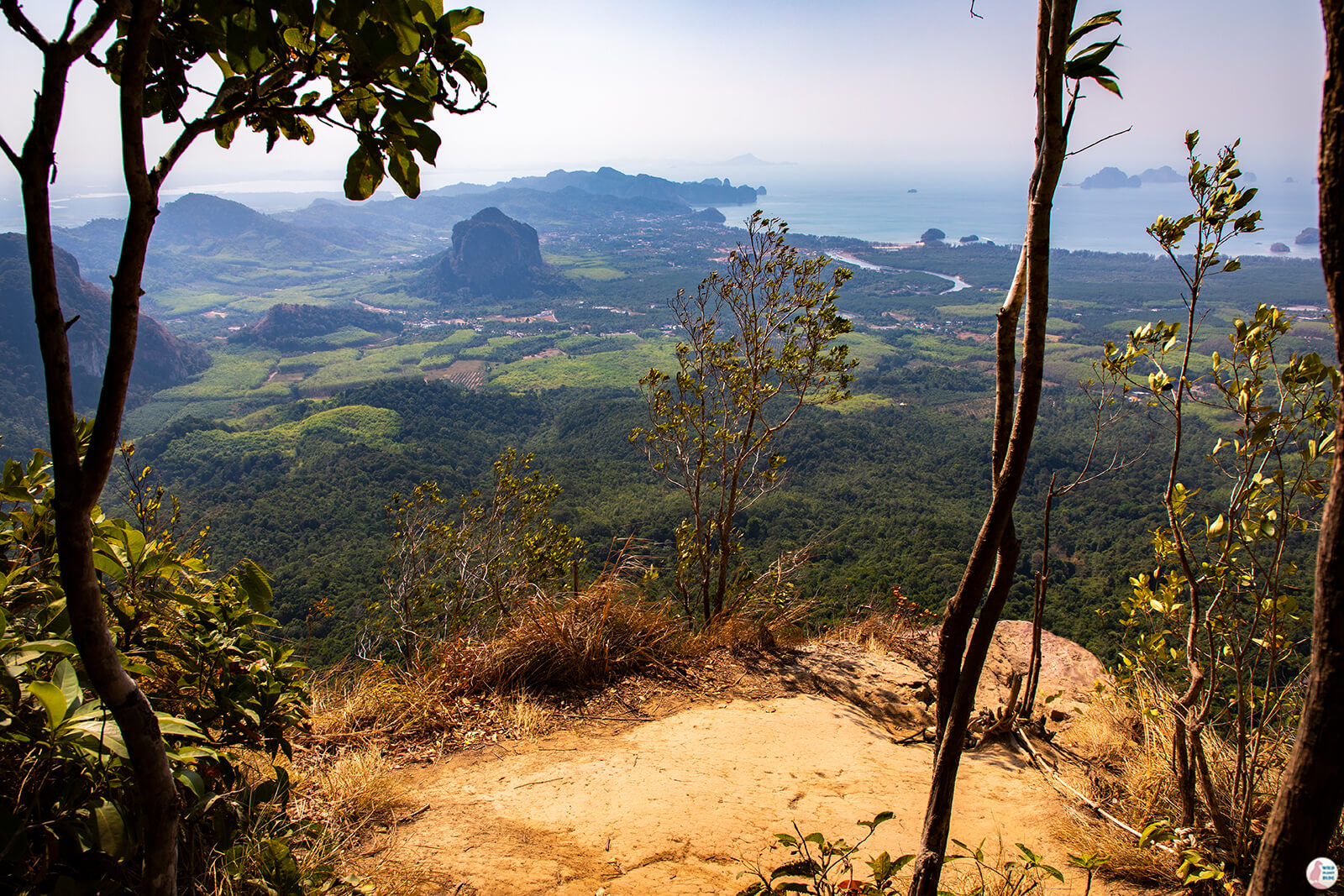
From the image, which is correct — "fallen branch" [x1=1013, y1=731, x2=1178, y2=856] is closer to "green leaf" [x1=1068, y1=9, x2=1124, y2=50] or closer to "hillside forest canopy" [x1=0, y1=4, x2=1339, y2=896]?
"hillside forest canopy" [x1=0, y1=4, x2=1339, y2=896]

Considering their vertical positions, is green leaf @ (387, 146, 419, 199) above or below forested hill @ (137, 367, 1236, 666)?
above

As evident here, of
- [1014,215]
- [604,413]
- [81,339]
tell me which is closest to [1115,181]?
[1014,215]

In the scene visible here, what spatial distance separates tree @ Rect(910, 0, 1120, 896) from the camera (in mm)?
1209

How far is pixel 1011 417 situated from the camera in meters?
1.46

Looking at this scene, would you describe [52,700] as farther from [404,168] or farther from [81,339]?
[81,339]

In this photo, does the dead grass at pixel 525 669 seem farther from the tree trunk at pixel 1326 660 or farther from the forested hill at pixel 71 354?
the forested hill at pixel 71 354

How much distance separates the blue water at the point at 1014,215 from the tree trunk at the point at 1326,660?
349 feet

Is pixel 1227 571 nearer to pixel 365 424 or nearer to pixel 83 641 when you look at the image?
pixel 83 641

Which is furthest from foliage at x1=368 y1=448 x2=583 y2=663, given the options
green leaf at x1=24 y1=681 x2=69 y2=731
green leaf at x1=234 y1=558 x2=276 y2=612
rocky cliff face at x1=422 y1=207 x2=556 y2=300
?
rocky cliff face at x1=422 y1=207 x2=556 y2=300

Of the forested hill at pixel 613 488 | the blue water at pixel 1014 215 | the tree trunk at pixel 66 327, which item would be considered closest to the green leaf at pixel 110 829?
the tree trunk at pixel 66 327

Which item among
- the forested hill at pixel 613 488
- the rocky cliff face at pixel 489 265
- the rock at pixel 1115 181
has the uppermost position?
the rock at pixel 1115 181

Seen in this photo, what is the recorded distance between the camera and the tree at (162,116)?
0.92 m

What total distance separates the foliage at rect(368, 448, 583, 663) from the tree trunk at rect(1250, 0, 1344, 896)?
4.83 metres

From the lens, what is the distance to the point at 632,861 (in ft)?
7.03
